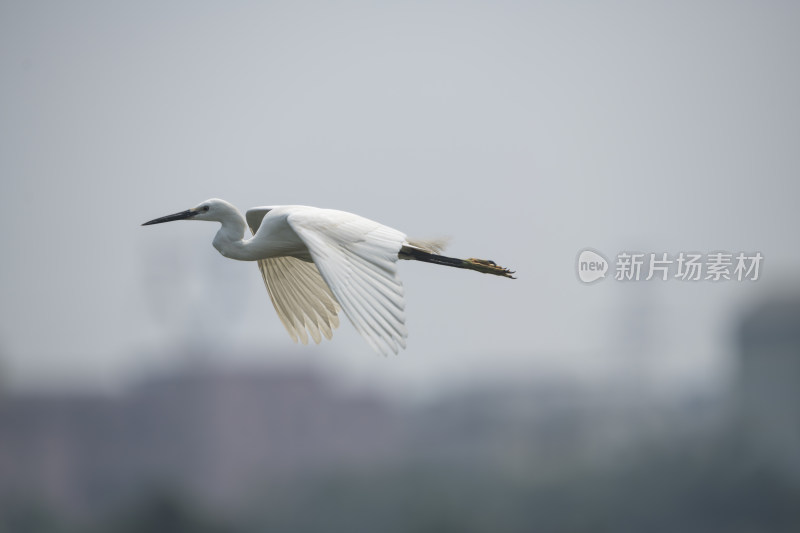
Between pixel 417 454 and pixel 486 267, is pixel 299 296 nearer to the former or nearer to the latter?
pixel 486 267

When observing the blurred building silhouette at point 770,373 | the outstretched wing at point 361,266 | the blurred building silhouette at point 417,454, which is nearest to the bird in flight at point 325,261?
the outstretched wing at point 361,266

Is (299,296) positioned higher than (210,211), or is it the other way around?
(210,211)

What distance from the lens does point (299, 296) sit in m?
10.1

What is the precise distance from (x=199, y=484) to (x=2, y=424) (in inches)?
553

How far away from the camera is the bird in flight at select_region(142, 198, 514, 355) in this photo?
24.4 ft

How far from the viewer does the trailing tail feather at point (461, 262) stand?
9688mm

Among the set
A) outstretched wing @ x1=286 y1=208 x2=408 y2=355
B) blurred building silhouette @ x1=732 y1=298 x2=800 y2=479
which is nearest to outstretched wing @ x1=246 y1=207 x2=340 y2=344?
outstretched wing @ x1=286 y1=208 x2=408 y2=355

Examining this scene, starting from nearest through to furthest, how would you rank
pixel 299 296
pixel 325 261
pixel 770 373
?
pixel 325 261, pixel 299 296, pixel 770 373

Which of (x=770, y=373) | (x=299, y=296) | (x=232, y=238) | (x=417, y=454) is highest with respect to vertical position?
(x=770, y=373)

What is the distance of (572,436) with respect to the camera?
3551 inches

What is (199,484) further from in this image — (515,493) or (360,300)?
(360,300)

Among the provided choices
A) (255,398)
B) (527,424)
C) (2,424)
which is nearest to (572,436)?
(527,424)

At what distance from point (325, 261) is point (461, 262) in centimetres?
216

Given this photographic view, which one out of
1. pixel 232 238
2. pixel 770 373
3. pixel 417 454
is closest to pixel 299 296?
pixel 232 238
